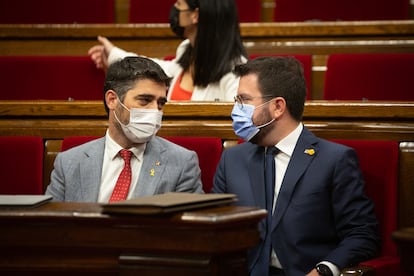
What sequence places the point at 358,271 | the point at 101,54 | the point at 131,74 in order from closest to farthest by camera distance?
the point at 358,271 → the point at 131,74 → the point at 101,54

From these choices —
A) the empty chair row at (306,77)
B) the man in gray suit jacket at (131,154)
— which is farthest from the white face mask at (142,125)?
the empty chair row at (306,77)

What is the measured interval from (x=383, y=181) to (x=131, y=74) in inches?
13.6

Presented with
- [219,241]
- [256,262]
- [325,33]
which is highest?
[325,33]

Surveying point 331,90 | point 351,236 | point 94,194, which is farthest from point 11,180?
point 331,90

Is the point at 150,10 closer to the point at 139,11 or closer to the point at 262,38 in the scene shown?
the point at 139,11

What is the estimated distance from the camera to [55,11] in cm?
174

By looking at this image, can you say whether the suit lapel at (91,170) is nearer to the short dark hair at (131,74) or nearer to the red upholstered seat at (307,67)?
the short dark hair at (131,74)

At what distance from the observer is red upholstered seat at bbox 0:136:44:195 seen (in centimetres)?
107

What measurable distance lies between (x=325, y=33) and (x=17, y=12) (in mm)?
684

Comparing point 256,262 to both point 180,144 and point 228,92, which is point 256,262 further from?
point 228,92

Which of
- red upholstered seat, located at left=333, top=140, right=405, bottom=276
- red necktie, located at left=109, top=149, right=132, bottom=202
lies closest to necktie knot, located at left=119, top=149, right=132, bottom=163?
red necktie, located at left=109, top=149, right=132, bottom=202

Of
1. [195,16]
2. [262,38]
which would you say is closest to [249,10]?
[262,38]

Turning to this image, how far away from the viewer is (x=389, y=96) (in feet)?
4.48

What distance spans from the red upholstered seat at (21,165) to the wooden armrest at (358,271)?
0.45m
